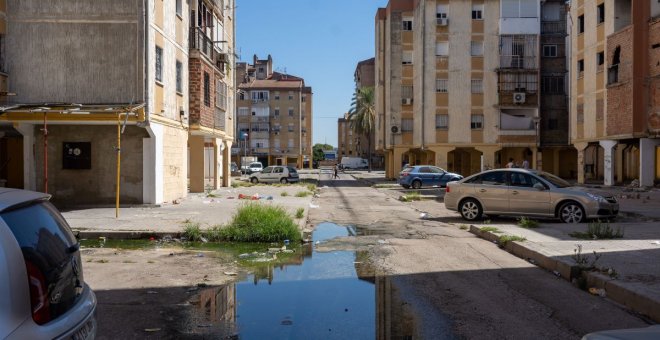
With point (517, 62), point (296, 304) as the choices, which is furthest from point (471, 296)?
point (517, 62)

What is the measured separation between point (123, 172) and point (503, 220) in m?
12.5

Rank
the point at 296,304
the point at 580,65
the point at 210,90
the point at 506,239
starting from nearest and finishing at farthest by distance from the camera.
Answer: the point at 296,304 → the point at 506,239 → the point at 210,90 → the point at 580,65

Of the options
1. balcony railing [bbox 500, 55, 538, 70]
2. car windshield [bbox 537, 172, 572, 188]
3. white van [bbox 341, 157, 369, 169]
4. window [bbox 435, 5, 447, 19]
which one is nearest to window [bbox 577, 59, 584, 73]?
balcony railing [bbox 500, 55, 538, 70]

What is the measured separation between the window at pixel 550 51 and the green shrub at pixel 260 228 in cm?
4183

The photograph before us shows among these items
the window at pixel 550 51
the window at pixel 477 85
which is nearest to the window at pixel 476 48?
the window at pixel 477 85

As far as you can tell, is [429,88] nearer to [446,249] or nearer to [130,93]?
[130,93]

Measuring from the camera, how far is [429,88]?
1986 inches

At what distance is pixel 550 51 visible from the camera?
5003 centimetres

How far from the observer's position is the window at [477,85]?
49.7 metres

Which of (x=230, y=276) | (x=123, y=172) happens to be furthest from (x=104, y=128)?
(x=230, y=276)

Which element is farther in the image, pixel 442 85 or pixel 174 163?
pixel 442 85

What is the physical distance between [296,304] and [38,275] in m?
4.52

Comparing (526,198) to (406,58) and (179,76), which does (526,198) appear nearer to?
(179,76)

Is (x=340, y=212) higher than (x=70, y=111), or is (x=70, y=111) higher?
(x=70, y=111)
